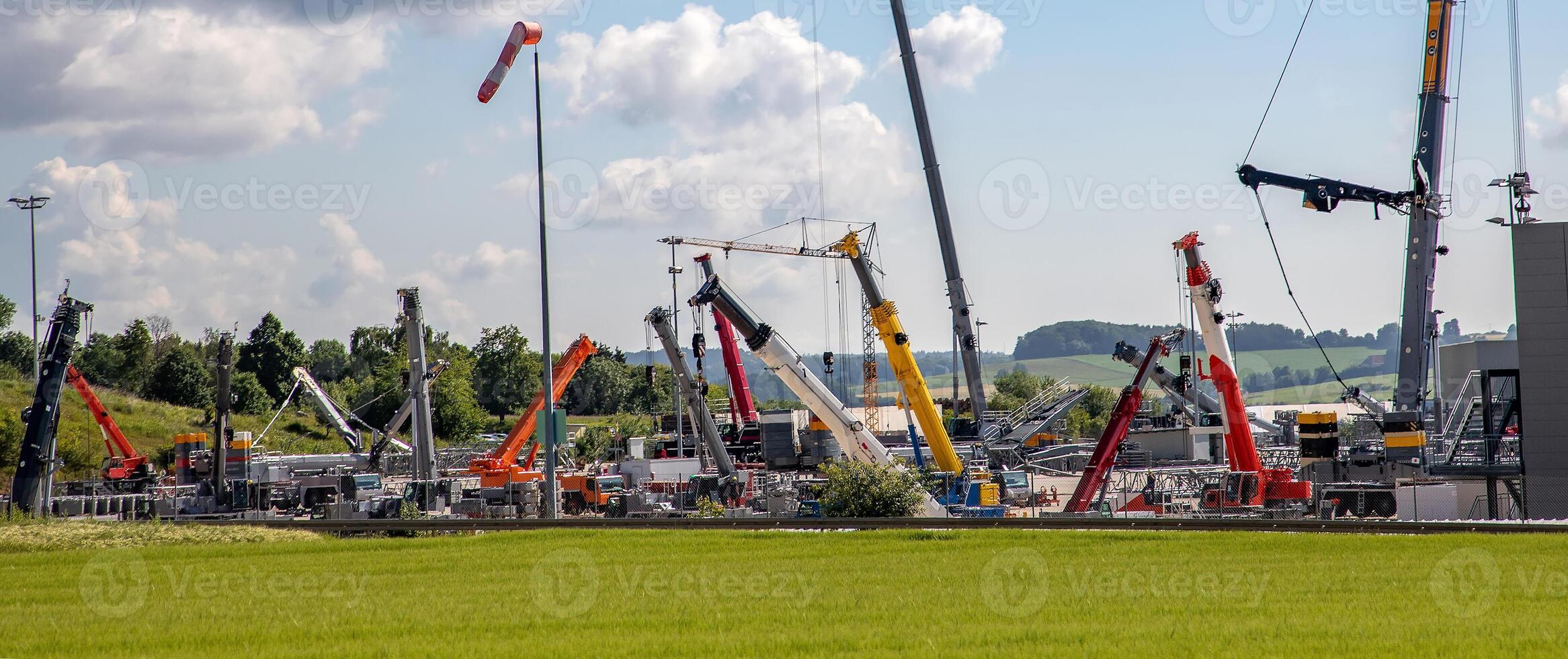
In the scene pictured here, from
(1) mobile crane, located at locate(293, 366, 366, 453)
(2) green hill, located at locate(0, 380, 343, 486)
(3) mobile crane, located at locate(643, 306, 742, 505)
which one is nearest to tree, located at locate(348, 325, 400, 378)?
(2) green hill, located at locate(0, 380, 343, 486)

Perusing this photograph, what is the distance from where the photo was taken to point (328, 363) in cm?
13250

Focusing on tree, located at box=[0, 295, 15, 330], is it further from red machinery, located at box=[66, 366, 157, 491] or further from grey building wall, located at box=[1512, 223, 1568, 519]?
grey building wall, located at box=[1512, 223, 1568, 519]

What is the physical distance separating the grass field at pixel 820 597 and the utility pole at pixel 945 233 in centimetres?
3493

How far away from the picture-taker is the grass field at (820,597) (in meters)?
11.9

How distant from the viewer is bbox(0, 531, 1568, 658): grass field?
11.9 meters

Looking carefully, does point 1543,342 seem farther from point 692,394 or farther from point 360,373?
point 360,373

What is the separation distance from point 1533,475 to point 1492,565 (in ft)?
56.1

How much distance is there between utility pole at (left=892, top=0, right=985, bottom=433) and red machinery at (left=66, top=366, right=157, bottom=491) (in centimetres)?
3280

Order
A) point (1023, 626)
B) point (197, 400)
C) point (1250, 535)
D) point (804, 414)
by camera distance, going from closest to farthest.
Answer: point (1023, 626)
point (1250, 535)
point (197, 400)
point (804, 414)

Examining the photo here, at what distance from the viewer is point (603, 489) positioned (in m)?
39.4

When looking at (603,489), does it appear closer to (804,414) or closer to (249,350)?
(804,414)

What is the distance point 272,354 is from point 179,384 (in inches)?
712

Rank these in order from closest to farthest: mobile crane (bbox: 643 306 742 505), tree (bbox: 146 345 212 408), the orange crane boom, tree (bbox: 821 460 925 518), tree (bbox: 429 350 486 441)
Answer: tree (bbox: 821 460 925 518)
mobile crane (bbox: 643 306 742 505)
the orange crane boom
tree (bbox: 429 350 486 441)
tree (bbox: 146 345 212 408)

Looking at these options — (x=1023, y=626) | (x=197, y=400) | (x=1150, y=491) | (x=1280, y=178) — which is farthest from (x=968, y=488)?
(x=197, y=400)
